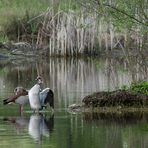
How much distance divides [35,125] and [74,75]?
78.4ft

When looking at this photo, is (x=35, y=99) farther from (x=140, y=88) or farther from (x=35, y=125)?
(x=140, y=88)

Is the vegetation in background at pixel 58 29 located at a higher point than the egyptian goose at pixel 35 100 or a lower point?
higher

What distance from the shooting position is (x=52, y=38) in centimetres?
6281

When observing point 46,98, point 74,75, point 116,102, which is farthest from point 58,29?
point 116,102

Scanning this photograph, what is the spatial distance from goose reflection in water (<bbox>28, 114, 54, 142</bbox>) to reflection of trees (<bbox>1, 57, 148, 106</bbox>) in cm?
403

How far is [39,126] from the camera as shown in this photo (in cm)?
2275

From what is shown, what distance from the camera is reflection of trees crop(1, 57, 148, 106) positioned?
30475 mm

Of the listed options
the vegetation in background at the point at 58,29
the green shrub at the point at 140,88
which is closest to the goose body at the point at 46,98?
the green shrub at the point at 140,88

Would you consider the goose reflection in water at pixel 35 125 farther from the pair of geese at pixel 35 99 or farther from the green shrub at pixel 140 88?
the green shrub at pixel 140 88

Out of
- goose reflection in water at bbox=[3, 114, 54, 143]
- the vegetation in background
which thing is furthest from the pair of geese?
the vegetation in background

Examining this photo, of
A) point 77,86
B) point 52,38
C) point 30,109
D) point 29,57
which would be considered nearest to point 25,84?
point 77,86

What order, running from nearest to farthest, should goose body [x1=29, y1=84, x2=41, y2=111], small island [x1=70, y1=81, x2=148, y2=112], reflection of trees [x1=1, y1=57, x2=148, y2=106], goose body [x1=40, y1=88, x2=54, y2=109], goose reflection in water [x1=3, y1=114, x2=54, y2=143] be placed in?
1. goose reflection in water [x1=3, y1=114, x2=54, y2=143]
2. small island [x1=70, y1=81, x2=148, y2=112]
3. goose body [x1=29, y1=84, x2=41, y2=111]
4. goose body [x1=40, y1=88, x2=54, y2=109]
5. reflection of trees [x1=1, y1=57, x2=148, y2=106]

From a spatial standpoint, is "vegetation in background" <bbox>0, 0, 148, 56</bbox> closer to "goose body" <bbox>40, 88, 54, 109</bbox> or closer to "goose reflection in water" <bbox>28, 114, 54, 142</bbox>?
"goose body" <bbox>40, 88, 54, 109</bbox>

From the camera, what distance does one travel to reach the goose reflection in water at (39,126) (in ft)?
68.0
